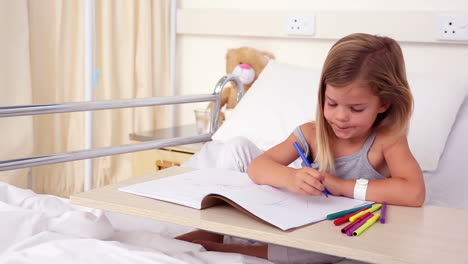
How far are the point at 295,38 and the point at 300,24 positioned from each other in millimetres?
83

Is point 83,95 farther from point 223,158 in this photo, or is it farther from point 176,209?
point 176,209

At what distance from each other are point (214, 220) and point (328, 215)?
0.66 ft

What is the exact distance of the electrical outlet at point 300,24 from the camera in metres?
2.53

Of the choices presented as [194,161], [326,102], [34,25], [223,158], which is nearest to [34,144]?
[34,25]

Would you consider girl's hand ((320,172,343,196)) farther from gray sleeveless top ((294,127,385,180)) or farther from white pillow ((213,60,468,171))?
white pillow ((213,60,468,171))

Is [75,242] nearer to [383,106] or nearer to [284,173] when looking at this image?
[284,173]

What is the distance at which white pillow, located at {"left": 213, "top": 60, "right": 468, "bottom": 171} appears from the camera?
186cm

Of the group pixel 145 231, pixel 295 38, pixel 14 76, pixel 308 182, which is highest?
pixel 295 38

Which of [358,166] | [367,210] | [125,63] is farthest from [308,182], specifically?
[125,63]

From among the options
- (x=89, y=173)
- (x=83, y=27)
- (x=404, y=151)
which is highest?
(x=83, y=27)

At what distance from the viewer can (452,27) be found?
2.24m

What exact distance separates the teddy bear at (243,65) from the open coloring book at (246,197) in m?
1.34

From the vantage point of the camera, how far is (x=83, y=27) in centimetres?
256

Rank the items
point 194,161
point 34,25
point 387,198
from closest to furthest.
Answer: point 387,198
point 194,161
point 34,25
